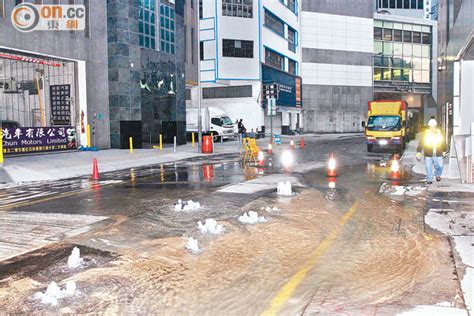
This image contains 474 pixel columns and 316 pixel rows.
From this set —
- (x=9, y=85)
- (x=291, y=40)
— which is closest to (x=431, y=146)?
(x=9, y=85)

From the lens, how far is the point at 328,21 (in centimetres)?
6869

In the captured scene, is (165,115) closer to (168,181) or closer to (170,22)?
(170,22)

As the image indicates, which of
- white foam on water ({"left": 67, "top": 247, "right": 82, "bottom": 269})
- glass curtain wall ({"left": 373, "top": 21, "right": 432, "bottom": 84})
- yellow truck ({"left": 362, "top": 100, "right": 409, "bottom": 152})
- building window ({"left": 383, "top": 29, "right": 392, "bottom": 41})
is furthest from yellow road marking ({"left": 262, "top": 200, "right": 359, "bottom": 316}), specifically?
building window ({"left": 383, "top": 29, "right": 392, "bottom": 41})

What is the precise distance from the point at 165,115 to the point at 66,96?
344 inches

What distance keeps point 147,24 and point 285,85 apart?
86.2ft

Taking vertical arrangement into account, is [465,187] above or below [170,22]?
below

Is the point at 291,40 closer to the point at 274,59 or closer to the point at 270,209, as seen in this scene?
the point at 274,59

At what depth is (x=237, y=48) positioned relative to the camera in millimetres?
47438

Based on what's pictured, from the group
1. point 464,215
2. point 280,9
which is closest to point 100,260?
point 464,215

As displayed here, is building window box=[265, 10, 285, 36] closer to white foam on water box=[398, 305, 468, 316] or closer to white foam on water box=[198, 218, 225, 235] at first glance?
white foam on water box=[198, 218, 225, 235]

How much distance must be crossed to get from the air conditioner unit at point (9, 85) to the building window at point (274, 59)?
2740 cm

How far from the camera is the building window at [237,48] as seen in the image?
47.0m

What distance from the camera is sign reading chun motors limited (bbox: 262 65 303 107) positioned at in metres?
50.6

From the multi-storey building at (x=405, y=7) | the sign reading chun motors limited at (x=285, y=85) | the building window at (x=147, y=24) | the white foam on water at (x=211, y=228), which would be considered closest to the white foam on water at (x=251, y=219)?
the white foam on water at (x=211, y=228)
